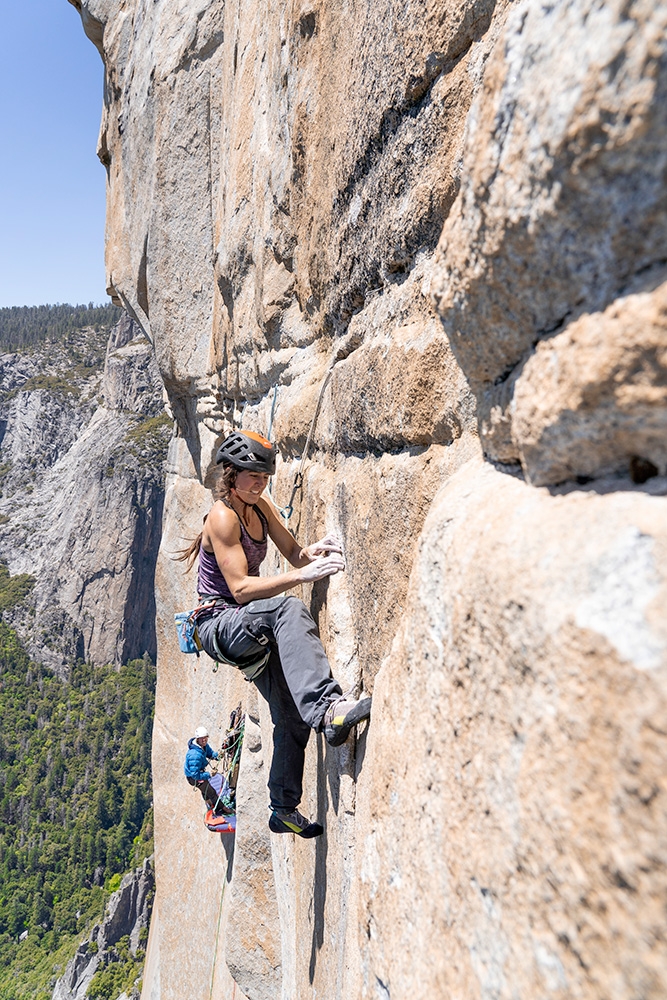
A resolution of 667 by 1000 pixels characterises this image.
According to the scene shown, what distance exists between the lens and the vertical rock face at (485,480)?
72cm

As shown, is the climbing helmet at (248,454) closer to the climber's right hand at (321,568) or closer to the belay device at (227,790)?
the climber's right hand at (321,568)

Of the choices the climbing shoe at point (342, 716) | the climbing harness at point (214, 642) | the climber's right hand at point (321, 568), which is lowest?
the climbing shoe at point (342, 716)

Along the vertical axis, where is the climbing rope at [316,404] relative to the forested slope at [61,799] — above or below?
above

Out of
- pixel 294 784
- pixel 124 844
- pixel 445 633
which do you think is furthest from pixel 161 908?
pixel 124 844

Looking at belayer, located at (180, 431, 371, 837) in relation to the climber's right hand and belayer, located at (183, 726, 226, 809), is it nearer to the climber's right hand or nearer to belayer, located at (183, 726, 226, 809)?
the climber's right hand

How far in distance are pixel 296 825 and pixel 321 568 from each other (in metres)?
1.15

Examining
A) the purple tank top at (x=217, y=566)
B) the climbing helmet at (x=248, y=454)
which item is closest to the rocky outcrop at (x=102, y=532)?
the purple tank top at (x=217, y=566)

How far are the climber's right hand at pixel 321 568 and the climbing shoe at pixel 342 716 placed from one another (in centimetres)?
47

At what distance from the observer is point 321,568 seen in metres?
2.57

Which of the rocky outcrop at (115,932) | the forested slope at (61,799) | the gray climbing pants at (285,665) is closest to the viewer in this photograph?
the gray climbing pants at (285,665)

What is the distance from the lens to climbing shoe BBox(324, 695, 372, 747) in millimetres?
2104

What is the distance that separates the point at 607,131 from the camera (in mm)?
730

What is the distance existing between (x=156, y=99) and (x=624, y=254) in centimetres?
685

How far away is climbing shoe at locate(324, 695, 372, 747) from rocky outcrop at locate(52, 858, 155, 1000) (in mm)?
36374
